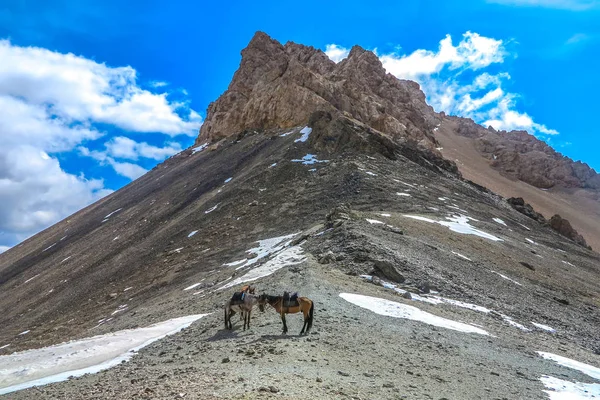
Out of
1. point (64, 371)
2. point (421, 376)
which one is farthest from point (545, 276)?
point (64, 371)

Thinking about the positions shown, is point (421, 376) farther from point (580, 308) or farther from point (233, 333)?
point (580, 308)

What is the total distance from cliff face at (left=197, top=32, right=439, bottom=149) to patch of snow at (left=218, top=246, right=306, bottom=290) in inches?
2314

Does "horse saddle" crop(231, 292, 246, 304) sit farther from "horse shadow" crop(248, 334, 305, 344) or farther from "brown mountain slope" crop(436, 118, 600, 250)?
"brown mountain slope" crop(436, 118, 600, 250)

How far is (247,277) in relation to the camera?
21062 mm

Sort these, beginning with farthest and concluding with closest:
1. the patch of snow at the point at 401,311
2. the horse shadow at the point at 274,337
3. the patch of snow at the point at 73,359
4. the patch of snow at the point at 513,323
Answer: the patch of snow at the point at 513,323
the patch of snow at the point at 401,311
the horse shadow at the point at 274,337
the patch of snow at the point at 73,359

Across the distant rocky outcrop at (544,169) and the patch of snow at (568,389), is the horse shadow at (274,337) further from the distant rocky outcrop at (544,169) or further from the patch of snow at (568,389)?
the distant rocky outcrop at (544,169)

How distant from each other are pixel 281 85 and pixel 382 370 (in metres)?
86.2

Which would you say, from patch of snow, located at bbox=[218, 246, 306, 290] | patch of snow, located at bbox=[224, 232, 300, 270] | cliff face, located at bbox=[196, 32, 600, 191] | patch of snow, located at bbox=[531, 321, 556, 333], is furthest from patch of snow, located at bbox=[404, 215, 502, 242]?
cliff face, located at bbox=[196, 32, 600, 191]

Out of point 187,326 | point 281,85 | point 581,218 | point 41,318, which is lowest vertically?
point 41,318

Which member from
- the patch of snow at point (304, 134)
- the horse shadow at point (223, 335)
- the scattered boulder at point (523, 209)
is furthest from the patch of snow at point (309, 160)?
the horse shadow at point (223, 335)

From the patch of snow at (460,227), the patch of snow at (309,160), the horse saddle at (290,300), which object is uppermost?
the patch of snow at (309,160)

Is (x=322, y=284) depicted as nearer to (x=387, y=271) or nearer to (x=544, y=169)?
(x=387, y=271)

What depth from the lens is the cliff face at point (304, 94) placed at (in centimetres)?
8725

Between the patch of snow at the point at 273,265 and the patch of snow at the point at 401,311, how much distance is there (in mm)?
5187
